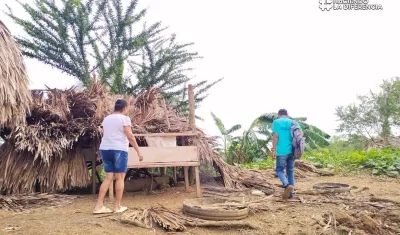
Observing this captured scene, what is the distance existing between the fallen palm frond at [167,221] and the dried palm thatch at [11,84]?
9.43 feet

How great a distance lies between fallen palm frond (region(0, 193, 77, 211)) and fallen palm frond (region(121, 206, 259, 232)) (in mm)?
1951

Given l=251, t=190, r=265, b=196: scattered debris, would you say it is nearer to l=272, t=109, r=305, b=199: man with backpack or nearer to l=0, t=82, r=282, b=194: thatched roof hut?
l=0, t=82, r=282, b=194: thatched roof hut

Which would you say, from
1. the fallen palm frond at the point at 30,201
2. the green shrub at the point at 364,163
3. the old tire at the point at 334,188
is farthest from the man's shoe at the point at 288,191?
the green shrub at the point at 364,163

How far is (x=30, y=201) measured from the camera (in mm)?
6359

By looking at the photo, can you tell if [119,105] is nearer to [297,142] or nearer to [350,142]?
[297,142]

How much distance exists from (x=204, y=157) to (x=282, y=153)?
1839 mm

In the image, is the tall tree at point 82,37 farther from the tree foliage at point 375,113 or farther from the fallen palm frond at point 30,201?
the tree foliage at point 375,113

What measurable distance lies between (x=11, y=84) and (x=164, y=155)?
295 centimetres

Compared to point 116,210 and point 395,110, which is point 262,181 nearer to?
point 116,210

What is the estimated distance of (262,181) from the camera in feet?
27.0

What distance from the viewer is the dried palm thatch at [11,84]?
6.11m

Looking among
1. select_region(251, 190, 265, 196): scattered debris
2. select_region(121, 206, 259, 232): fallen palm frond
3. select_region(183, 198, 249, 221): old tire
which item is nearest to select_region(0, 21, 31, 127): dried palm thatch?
select_region(121, 206, 259, 232): fallen palm frond

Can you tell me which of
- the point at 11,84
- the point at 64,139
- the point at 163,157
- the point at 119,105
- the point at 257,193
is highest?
the point at 11,84

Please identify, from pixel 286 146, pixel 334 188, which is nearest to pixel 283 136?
pixel 286 146
